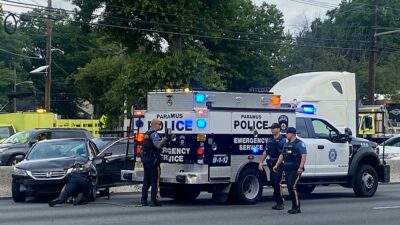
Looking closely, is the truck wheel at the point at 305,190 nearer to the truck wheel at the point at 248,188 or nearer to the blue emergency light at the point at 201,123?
the truck wheel at the point at 248,188

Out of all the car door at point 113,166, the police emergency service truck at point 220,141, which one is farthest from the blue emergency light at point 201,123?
the car door at point 113,166

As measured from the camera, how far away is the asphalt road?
46.4 ft

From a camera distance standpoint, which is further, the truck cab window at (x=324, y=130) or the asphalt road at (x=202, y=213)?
the truck cab window at (x=324, y=130)

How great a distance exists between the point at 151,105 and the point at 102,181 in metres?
2.43

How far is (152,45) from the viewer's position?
36.9 meters

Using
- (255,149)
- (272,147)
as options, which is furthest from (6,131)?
(272,147)

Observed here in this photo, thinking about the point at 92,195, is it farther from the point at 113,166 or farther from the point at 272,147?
the point at 272,147

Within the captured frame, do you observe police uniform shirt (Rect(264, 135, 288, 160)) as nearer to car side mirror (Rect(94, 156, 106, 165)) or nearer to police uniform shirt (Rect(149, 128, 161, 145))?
police uniform shirt (Rect(149, 128, 161, 145))

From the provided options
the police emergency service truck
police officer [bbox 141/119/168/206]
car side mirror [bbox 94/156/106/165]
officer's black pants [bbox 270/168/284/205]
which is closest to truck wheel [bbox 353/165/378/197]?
the police emergency service truck

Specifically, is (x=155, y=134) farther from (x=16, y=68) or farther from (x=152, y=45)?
(x=16, y=68)

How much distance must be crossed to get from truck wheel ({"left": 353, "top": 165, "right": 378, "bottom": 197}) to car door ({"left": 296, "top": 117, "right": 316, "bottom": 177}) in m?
1.61

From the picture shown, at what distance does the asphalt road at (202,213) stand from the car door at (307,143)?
2.48 feet

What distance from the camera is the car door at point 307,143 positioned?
18656 mm

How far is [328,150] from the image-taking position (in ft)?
62.7
